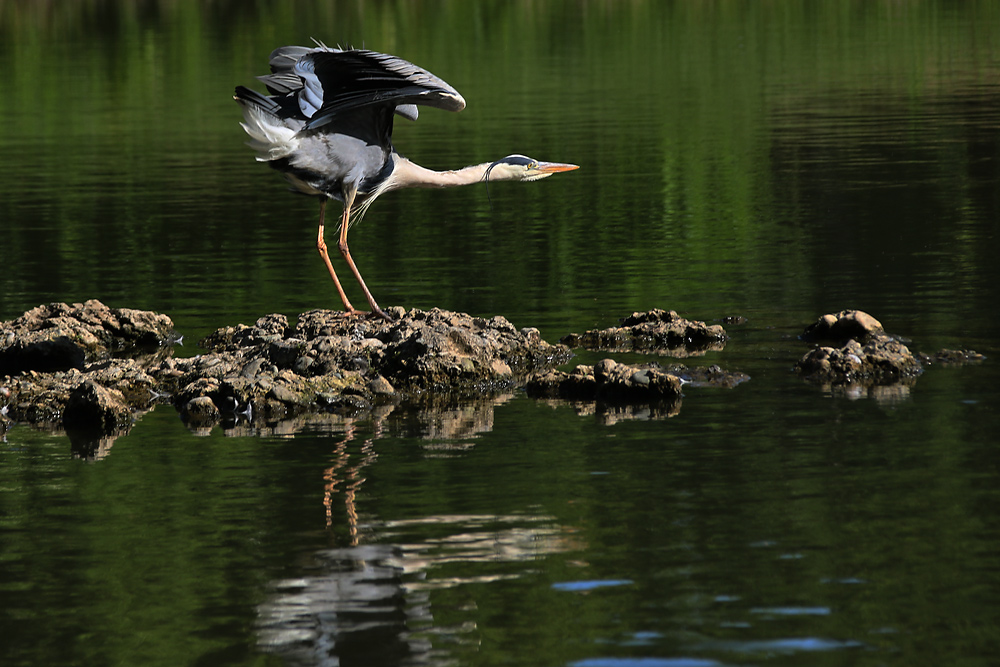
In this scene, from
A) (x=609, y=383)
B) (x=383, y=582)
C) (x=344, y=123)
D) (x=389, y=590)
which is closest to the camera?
(x=389, y=590)

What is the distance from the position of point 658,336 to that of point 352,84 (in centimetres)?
338

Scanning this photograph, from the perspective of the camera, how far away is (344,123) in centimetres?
1409

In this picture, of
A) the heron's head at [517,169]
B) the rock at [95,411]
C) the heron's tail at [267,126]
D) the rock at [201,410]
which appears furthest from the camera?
the heron's head at [517,169]

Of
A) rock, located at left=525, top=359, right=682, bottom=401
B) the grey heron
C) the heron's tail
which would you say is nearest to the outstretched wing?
the grey heron

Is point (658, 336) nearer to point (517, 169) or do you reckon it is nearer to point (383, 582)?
point (517, 169)

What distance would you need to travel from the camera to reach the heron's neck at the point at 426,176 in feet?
48.2

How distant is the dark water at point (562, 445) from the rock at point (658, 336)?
287mm

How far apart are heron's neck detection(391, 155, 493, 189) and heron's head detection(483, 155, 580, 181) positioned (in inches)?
3.3

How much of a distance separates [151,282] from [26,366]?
510cm

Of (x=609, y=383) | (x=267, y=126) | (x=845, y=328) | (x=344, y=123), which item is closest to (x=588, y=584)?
(x=609, y=383)

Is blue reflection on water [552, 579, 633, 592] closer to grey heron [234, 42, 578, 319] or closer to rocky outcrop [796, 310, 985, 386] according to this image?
rocky outcrop [796, 310, 985, 386]

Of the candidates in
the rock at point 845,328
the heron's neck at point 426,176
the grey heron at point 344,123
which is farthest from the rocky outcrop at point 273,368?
the rock at point 845,328

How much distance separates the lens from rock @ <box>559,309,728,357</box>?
13.8 metres

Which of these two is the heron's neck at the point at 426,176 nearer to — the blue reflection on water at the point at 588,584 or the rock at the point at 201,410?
the rock at the point at 201,410
